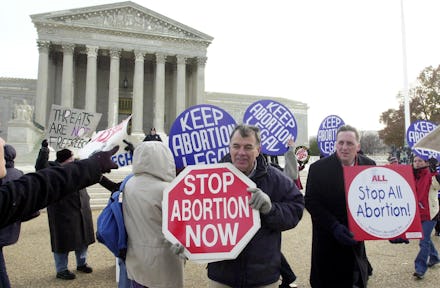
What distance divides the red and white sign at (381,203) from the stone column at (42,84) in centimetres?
3617

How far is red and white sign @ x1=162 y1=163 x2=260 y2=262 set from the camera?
2.56 m

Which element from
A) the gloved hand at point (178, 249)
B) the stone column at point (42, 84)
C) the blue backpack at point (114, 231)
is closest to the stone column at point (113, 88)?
the stone column at point (42, 84)

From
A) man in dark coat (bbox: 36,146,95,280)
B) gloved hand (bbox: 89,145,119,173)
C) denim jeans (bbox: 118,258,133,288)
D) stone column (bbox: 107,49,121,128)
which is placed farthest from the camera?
stone column (bbox: 107,49,121,128)

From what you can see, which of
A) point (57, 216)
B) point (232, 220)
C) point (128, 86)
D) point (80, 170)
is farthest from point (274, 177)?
point (128, 86)

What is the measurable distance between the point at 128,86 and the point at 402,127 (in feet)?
107

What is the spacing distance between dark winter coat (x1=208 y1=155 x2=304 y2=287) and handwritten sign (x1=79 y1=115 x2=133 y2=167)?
1.36 metres

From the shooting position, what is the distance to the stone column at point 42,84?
3506 cm

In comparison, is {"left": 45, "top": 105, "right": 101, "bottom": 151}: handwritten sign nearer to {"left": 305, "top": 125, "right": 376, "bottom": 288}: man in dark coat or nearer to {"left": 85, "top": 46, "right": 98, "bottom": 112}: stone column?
{"left": 305, "top": 125, "right": 376, "bottom": 288}: man in dark coat

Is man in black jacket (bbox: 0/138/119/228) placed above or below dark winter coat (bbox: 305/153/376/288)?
above

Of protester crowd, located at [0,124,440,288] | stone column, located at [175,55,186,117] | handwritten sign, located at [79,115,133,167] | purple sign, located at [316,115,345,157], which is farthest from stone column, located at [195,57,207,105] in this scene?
protester crowd, located at [0,124,440,288]

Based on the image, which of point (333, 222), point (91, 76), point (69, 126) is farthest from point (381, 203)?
point (91, 76)

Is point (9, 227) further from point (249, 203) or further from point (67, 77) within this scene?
point (67, 77)

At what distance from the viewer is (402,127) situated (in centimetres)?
4403

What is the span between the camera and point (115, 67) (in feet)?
122
